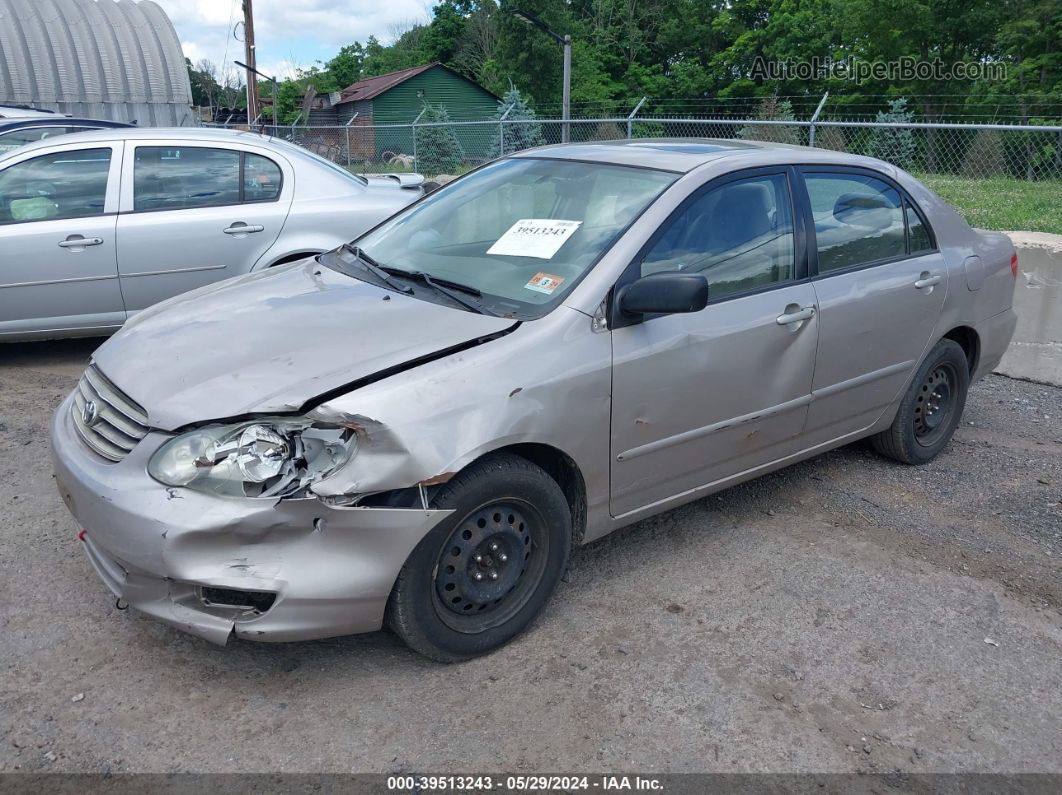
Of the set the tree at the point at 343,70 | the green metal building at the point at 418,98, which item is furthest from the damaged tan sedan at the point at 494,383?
the tree at the point at 343,70

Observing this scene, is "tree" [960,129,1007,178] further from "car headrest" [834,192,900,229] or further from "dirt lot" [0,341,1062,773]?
"dirt lot" [0,341,1062,773]

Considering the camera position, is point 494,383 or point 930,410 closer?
point 494,383

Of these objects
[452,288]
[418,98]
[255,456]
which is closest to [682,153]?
[452,288]

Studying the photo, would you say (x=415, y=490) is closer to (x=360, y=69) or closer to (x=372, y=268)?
(x=372, y=268)

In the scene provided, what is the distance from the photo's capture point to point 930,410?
489 centimetres

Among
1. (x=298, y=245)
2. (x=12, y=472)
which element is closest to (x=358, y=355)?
(x=12, y=472)

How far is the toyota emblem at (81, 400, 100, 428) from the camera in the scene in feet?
10.0

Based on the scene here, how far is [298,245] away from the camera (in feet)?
21.0

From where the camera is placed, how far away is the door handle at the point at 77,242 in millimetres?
5980

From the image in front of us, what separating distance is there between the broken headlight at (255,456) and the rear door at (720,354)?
1081mm

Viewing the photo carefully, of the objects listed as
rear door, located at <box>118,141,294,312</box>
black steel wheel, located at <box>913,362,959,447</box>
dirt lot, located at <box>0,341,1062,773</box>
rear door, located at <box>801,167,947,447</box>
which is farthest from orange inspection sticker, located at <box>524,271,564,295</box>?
rear door, located at <box>118,141,294,312</box>

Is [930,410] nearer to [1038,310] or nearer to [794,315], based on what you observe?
[794,315]

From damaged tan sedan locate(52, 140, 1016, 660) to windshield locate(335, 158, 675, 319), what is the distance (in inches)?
0.6

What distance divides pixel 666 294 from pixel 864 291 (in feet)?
4.82
